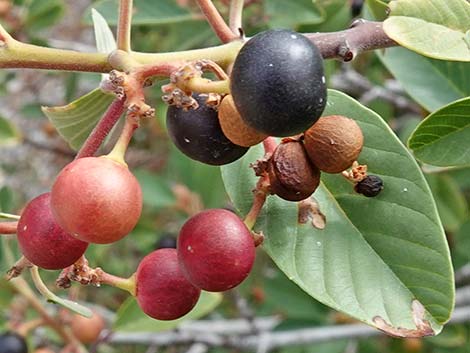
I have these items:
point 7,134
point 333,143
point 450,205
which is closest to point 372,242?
point 333,143

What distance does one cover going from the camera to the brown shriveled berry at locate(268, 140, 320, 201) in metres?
0.97

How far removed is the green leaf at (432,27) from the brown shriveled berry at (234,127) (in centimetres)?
24

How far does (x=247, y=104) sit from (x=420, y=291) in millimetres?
396

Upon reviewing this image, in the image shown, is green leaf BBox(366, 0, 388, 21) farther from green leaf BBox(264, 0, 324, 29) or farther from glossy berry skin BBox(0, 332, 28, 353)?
glossy berry skin BBox(0, 332, 28, 353)

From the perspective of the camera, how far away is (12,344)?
1885 millimetres

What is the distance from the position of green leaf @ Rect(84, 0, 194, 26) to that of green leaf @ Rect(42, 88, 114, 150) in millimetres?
842

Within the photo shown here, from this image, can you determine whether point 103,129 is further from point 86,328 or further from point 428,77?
point 86,328

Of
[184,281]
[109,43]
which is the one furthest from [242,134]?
[109,43]

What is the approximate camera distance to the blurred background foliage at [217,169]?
1.78 meters

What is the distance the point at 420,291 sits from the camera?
104cm

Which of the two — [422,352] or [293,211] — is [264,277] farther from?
[293,211]

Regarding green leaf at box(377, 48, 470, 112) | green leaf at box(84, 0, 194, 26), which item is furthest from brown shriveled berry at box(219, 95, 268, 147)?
green leaf at box(84, 0, 194, 26)

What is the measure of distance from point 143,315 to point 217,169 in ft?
2.26

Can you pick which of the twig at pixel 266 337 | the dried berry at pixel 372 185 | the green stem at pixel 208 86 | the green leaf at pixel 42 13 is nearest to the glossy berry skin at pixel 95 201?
the green stem at pixel 208 86
